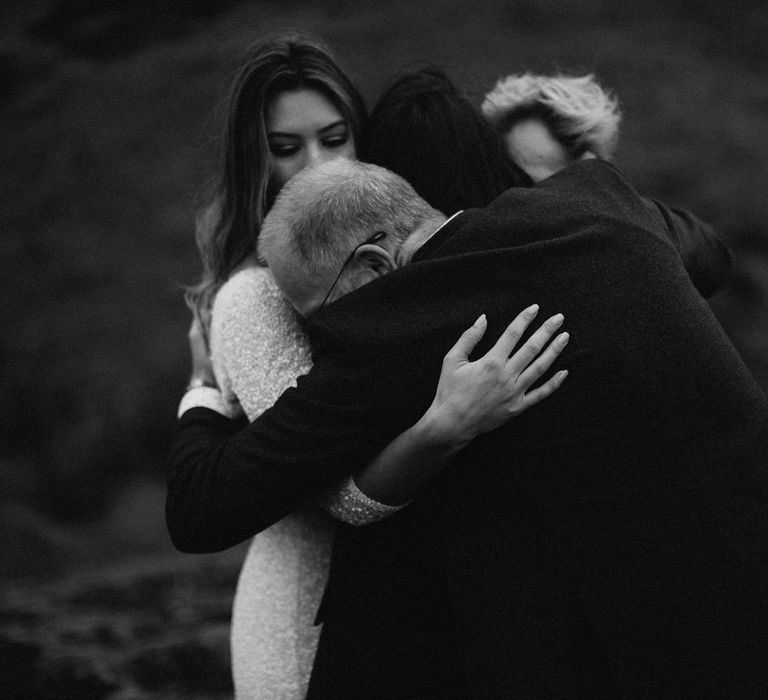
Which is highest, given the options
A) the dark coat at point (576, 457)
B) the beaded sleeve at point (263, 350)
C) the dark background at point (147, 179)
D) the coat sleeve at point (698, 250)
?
the dark background at point (147, 179)

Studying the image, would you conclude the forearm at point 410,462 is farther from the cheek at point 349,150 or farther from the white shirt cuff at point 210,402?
the cheek at point 349,150

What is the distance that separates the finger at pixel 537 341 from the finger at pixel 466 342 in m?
0.05

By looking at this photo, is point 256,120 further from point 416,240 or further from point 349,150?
point 416,240

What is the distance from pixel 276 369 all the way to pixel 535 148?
758mm

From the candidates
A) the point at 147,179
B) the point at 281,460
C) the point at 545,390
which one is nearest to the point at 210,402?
the point at 281,460

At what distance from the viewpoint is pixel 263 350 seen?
1.29 meters

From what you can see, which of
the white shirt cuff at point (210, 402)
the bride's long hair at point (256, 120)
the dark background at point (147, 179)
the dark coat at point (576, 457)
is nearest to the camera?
the dark coat at point (576, 457)

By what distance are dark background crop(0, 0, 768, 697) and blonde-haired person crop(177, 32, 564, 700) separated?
5.87 ft

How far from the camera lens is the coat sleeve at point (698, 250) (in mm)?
1458

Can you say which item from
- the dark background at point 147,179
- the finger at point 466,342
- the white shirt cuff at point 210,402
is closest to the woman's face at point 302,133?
the white shirt cuff at point 210,402

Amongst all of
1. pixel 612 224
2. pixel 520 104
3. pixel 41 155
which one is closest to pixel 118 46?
pixel 41 155

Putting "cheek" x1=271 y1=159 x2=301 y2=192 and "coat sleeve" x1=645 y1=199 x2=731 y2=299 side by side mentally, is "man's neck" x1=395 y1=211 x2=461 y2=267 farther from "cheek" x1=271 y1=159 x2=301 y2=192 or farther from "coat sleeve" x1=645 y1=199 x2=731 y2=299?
"cheek" x1=271 y1=159 x2=301 y2=192

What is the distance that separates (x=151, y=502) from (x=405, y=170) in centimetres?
247

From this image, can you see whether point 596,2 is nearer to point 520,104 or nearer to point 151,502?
point 520,104
